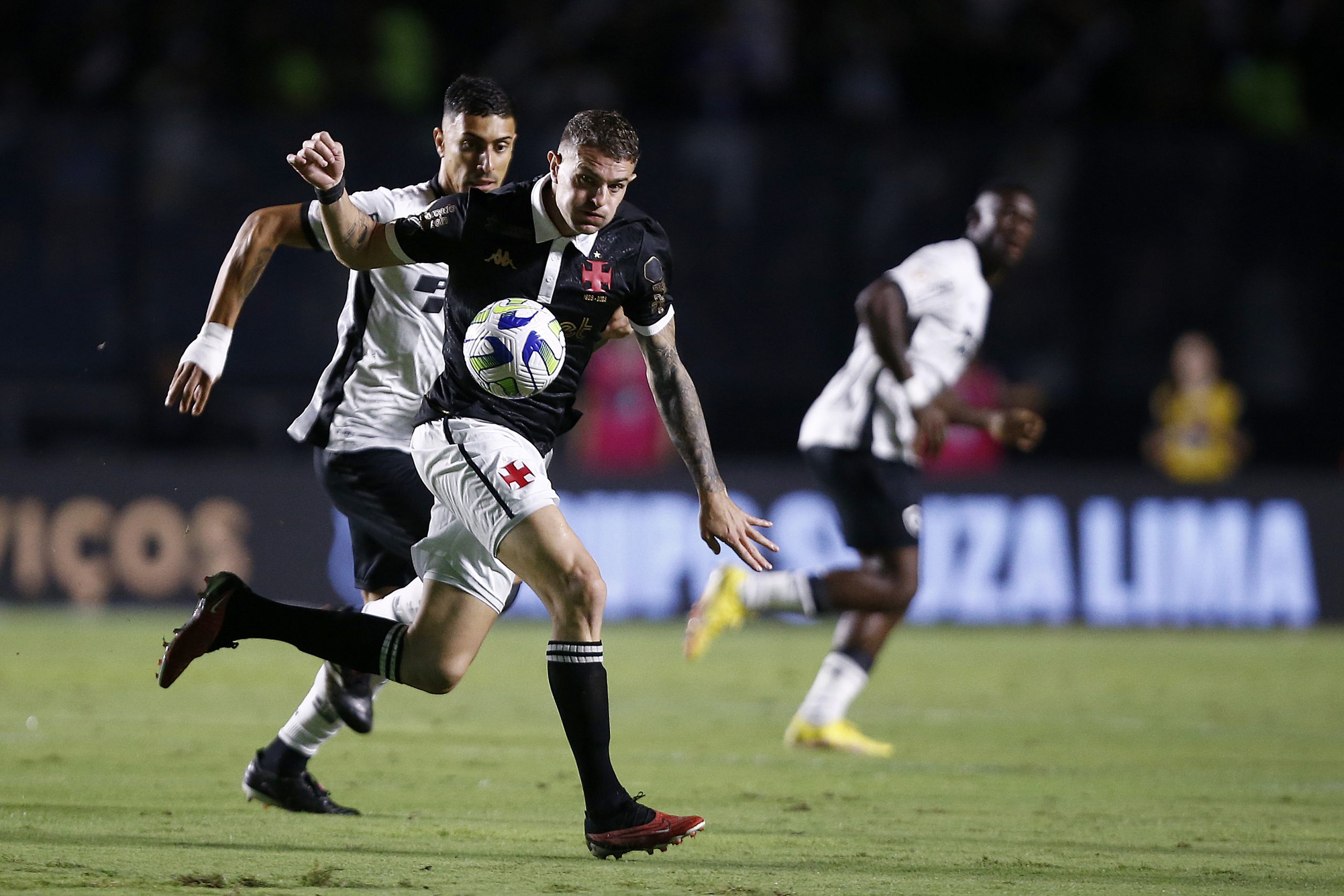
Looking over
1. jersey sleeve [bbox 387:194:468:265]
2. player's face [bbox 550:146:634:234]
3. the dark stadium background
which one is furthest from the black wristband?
the dark stadium background

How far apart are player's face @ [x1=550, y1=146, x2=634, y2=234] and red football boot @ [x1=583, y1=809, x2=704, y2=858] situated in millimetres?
1656

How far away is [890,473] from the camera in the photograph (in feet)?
26.2

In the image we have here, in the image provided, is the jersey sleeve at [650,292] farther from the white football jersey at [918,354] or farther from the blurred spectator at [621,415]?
the blurred spectator at [621,415]

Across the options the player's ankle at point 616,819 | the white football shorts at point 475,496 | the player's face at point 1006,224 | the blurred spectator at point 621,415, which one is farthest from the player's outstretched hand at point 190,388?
the blurred spectator at point 621,415

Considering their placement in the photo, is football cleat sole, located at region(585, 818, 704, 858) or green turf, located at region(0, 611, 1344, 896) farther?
football cleat sole, located at region(585, 818, 704, 858)

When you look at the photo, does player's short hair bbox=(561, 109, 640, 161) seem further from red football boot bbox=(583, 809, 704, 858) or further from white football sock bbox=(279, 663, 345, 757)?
white football sock bbox=(279, 663, 345, 757)

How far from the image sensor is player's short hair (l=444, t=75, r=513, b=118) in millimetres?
6020

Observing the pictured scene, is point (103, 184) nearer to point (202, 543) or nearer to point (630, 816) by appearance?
point (202, 543)

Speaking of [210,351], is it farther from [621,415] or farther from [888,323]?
[621,415]

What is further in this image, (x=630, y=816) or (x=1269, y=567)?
(x=1269, y=567)

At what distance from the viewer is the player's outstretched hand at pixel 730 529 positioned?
509cm

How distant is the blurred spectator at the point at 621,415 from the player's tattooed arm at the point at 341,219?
9.52 metres

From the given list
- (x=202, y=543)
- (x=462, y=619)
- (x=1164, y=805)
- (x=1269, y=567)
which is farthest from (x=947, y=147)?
(x=462, y=619)

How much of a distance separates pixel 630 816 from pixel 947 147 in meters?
11.1
